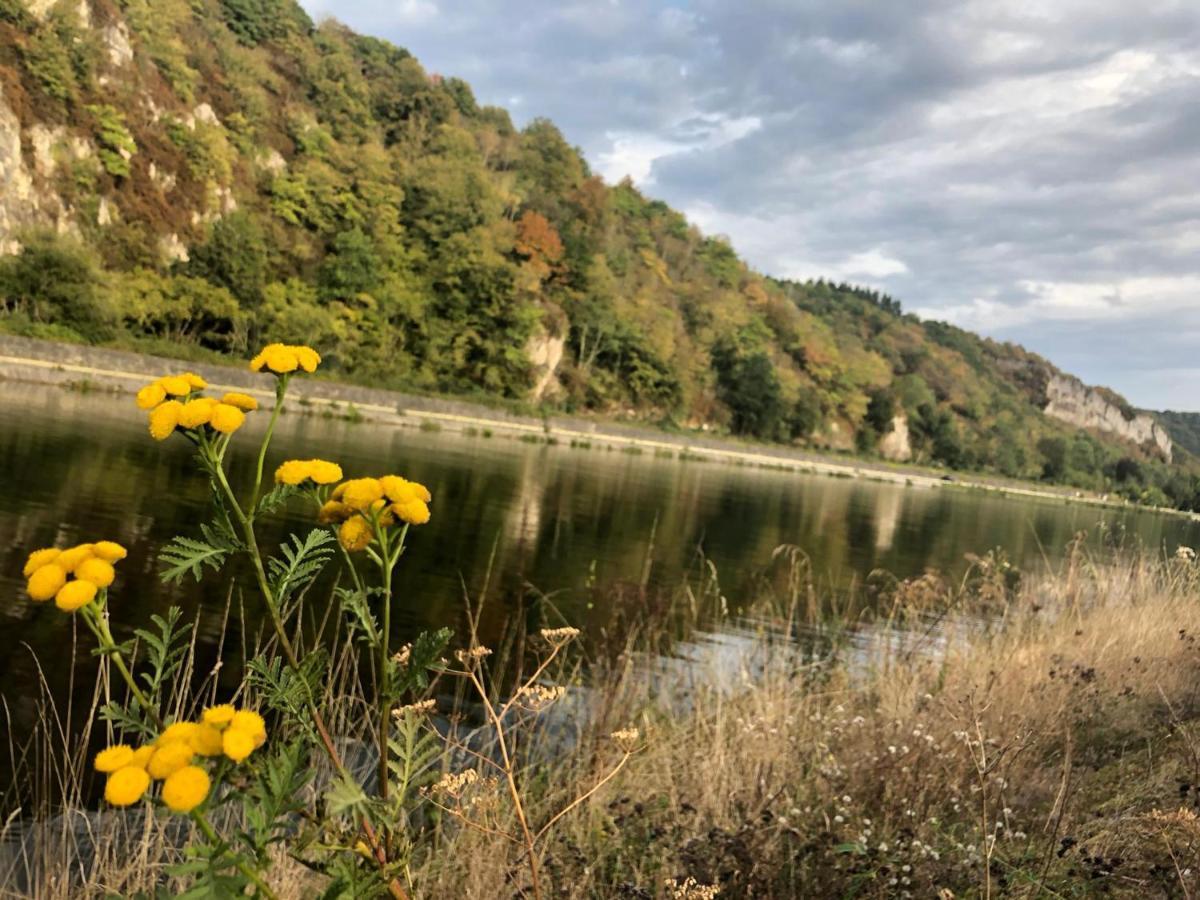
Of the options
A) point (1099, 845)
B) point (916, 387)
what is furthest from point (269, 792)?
point (916, 387)

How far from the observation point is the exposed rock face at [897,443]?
91.6 meters

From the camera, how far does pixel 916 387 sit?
10262cm

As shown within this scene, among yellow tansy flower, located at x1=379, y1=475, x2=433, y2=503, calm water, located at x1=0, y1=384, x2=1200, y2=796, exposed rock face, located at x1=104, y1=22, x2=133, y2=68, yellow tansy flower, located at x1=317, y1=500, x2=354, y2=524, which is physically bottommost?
calm water, located at x1=0, y1=384, x2=1200, y2=796

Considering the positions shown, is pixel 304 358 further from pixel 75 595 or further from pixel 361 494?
pixel 75 595

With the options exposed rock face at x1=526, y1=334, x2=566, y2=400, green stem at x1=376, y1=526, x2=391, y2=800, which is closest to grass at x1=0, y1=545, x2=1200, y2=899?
green stem at x1=376, y1=526, x2=391, y2=800

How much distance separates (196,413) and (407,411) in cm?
3737

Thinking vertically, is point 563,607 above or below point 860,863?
below

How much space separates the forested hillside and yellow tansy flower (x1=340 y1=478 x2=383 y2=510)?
19450 mm

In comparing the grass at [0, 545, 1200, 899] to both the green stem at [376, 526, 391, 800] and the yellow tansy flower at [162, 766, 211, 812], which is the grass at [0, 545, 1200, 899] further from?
the yellow tansy flower at [162, 766, 211, 812]

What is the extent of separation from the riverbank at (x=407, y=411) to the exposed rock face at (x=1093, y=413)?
87235 mm

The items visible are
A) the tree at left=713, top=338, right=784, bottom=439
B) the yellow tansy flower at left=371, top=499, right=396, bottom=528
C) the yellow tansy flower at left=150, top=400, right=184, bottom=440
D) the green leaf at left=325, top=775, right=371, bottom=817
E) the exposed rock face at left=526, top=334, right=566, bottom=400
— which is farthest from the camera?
the tree at left=713, top=338, right=784, bottom=439

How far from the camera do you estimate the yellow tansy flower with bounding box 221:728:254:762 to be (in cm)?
90

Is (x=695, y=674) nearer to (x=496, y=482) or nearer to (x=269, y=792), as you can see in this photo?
(x=269, y=792)

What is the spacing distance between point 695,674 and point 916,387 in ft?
337
